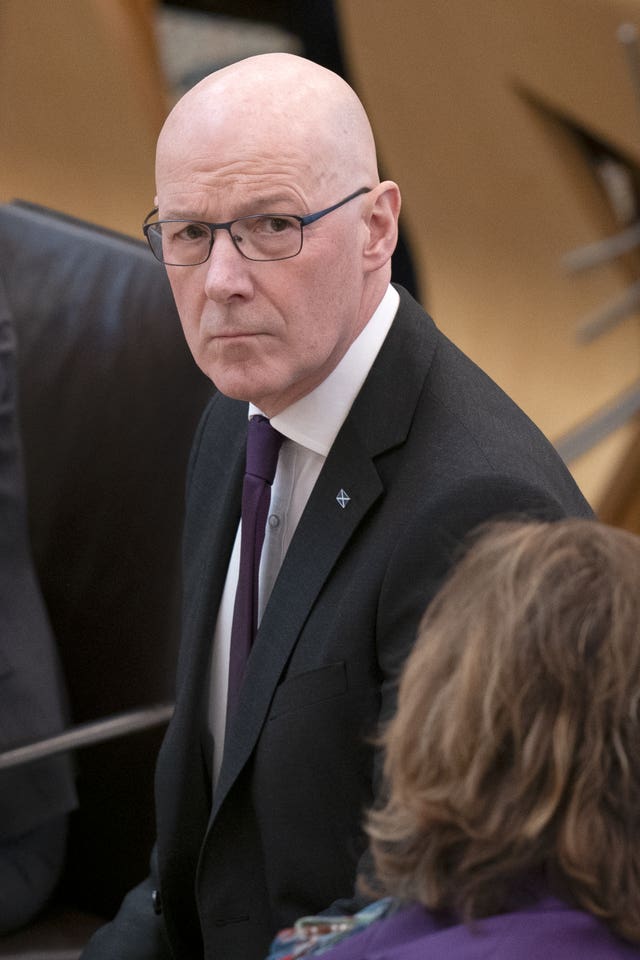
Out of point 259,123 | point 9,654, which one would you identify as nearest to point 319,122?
point 259,123

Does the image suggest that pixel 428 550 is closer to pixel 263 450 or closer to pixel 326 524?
pixel 326 524

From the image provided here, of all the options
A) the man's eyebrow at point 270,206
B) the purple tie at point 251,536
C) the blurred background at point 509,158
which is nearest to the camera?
the man's eyebrow at point 270,206

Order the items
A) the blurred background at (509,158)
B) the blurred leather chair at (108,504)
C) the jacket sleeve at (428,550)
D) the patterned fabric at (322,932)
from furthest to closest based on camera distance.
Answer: the blurred background at (509,158) → the blurred leather chair at (108,504) → the jacket sleeve at (428,550) → the patterned fabric at (322,932)

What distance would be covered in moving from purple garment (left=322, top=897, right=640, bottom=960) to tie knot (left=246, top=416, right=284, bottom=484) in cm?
65

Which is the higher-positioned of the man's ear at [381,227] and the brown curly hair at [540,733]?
the man's ear at [381,227]

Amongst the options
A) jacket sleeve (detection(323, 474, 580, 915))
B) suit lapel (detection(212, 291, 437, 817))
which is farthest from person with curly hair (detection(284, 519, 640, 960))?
suit lapel (detection(212, 291, 437, 817))

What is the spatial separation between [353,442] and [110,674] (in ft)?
2.51

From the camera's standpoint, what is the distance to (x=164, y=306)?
2186mm

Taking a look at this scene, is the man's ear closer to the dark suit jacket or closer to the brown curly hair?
the dark suit jacket

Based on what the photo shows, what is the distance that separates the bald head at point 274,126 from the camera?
59.7 inches

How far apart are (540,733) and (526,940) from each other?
139mm

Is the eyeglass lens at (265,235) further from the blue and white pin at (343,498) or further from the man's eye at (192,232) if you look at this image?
the blue and white pin at (343,498)

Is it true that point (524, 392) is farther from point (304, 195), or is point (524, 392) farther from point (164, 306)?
point (304, 195)

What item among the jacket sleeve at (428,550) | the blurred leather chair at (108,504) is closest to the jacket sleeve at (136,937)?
the blurred leather chair at (108,504)
